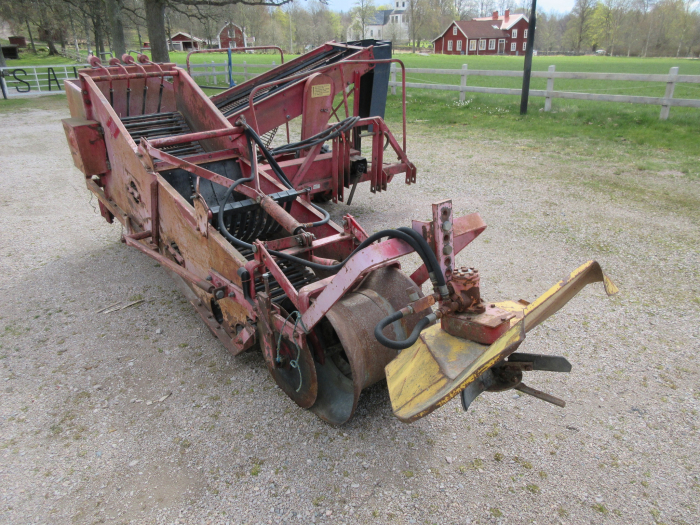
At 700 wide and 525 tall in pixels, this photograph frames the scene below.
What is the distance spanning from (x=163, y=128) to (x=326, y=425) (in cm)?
349

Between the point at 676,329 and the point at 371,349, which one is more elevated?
the point at 371,349

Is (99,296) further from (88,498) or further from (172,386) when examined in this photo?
(88,498)

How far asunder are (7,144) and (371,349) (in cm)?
1179

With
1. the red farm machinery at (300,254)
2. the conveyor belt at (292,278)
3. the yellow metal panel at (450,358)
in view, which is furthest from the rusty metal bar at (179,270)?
the yellow metal panel at (450,358)

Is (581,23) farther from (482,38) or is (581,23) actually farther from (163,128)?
(163,128)

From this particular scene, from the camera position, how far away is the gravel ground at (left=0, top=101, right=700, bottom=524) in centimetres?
252

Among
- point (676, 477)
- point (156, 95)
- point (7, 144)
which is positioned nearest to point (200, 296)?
point (156, 95)

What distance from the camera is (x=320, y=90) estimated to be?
623 cm

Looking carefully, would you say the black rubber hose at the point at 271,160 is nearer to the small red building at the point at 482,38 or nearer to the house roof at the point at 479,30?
the small red building at the point at 482,38

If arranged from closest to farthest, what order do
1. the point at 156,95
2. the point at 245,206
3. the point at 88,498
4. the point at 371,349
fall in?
the point at 88,498 → the point at 371,349 → the point at 245,206 → the point at 156,95

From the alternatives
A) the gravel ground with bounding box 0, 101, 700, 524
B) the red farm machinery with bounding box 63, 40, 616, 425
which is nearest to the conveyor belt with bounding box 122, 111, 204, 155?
the red farm machinery with bounding box 63, 40, 616, 425

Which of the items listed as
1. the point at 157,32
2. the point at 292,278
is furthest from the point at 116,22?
the point at 292,278

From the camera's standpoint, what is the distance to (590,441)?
9.37ft

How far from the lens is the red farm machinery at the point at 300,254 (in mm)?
2328
